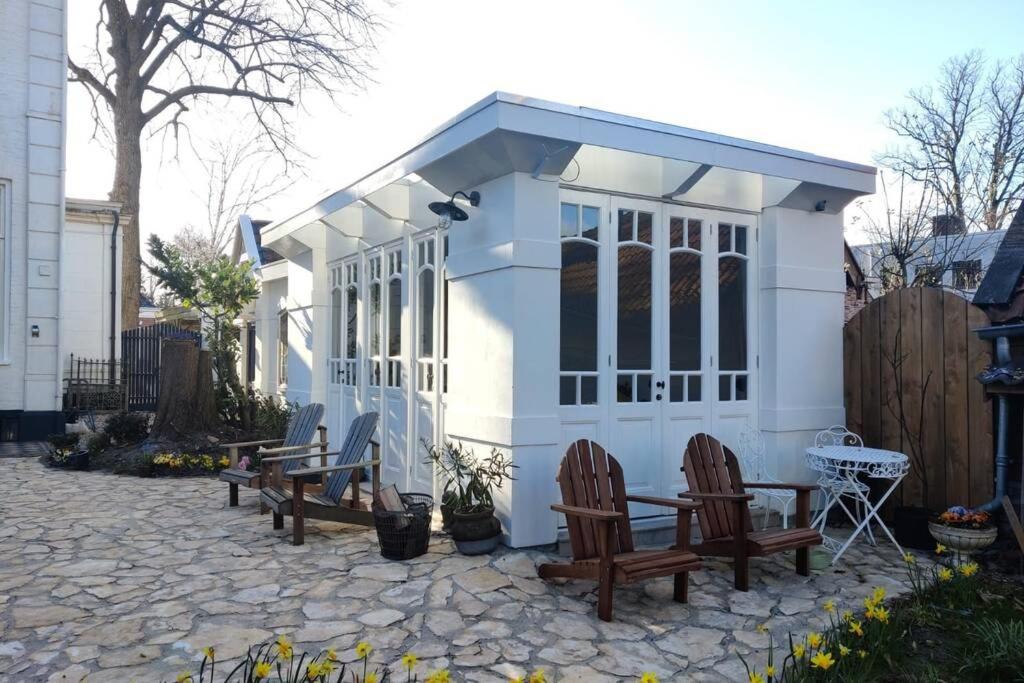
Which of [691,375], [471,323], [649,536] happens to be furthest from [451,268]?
[649,536]

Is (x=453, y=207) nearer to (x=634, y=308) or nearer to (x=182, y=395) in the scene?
(x=634, y=308)

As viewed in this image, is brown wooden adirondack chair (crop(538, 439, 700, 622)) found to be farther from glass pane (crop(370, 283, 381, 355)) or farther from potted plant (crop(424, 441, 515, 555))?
glass pane (crop(370, 283, 381, 355))

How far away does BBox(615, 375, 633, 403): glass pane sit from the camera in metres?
5.20

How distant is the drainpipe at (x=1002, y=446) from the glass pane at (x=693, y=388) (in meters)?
1.98

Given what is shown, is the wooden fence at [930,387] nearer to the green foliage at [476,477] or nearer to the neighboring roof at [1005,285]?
the neighboring roof at [1005,285]

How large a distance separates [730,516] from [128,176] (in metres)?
15.9

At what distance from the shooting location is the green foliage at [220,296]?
33.7 ft

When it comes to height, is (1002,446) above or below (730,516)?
above

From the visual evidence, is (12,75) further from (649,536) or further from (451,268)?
(649,536)

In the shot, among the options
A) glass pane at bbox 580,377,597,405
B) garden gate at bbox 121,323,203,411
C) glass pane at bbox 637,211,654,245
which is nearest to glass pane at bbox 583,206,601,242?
glass pane at bbox 637,211,654,245

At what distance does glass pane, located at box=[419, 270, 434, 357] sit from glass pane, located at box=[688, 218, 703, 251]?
2.10 metres

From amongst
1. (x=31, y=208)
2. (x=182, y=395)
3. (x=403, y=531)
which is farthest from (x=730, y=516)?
(x=31, y=208)

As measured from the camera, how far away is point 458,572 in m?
4.33

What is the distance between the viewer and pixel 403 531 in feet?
14.9
